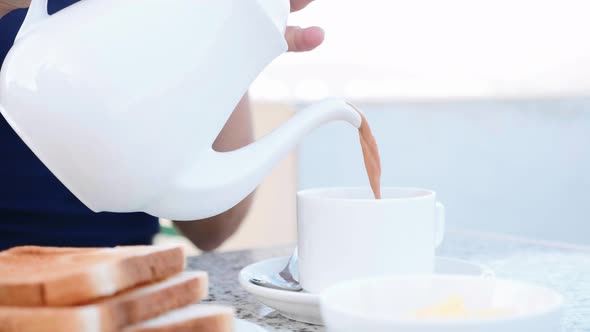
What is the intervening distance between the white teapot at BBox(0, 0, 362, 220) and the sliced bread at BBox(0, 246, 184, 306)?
0.05m

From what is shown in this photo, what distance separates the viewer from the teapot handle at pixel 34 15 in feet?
1.72

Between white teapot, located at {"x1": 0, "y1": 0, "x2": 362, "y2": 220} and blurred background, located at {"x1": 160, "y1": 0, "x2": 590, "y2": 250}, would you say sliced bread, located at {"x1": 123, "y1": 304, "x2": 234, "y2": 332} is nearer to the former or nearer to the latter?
white teapot, located at {"x1": 0, "y1": 0, "x2": 362, "y2": 220}

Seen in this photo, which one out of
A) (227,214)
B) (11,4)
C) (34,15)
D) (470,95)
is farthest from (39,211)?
(470,95)

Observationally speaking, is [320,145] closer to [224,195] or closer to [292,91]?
[292,91]

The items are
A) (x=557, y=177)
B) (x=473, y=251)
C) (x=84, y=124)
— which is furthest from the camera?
(x=557, y=177)

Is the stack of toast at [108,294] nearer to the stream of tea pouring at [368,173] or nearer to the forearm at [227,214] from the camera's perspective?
the stream of tea pouring at [368,173]

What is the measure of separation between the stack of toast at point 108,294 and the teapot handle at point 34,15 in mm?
172

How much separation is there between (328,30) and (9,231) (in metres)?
1.29

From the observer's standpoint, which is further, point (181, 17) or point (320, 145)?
point (320, 145)

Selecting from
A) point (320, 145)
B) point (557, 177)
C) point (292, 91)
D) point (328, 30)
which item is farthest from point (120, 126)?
point (320, 145)

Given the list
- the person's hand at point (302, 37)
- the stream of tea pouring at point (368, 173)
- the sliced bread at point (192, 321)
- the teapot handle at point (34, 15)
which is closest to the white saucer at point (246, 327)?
the sliced bread at point (192, 321)

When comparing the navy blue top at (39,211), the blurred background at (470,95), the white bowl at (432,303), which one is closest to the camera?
the white bowl at (432,303)

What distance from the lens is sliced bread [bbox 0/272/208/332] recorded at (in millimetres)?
396

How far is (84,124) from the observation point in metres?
0.48
